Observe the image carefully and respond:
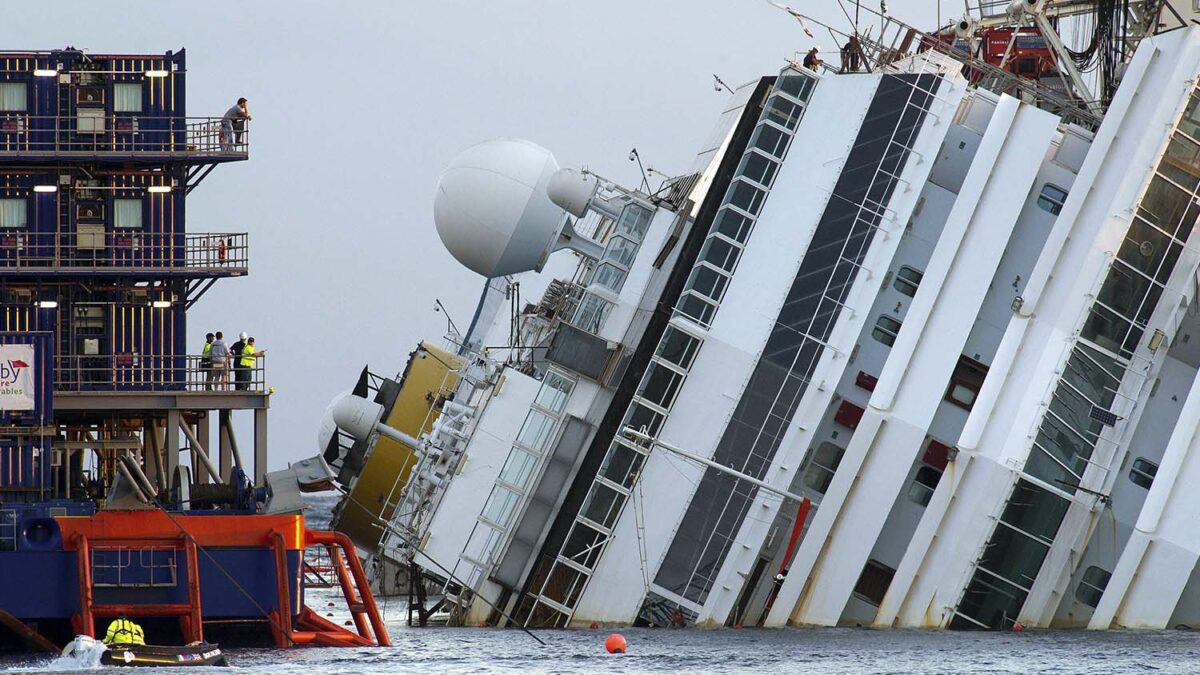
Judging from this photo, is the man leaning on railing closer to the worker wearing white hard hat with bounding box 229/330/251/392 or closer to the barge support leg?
the worker wearing white hard hat with bounding box 229/330/251/392

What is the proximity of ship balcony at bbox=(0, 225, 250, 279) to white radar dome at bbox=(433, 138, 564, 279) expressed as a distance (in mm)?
6702

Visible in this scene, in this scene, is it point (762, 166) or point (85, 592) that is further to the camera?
point (762, 166)

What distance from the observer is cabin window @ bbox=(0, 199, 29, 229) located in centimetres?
6669

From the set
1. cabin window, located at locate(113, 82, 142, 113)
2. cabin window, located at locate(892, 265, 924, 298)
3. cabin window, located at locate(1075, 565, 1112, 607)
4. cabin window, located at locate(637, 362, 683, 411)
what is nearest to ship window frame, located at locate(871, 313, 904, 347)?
cabin window, located at locate(892, 265, 924, 298)

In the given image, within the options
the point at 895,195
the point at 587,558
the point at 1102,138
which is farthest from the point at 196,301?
the point at 1102,138

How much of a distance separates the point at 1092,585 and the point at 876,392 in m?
7.50

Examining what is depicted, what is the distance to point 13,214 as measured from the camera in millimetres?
66812

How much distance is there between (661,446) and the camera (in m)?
56.6

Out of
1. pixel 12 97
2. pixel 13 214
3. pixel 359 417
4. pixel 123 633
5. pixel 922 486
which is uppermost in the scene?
pixel 12 97

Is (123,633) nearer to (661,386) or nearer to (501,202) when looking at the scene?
(661,386)

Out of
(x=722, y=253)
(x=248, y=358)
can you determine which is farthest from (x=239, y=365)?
(x=722, y=253)

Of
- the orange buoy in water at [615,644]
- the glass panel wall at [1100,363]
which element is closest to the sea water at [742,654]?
the orange buoy in water at [615,644]

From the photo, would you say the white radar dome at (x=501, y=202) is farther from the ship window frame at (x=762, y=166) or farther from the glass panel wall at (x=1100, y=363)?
the glass panel wall at (x=1100, y=363)

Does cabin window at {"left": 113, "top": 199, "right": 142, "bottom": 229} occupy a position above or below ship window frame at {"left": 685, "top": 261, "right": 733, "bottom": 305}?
below
